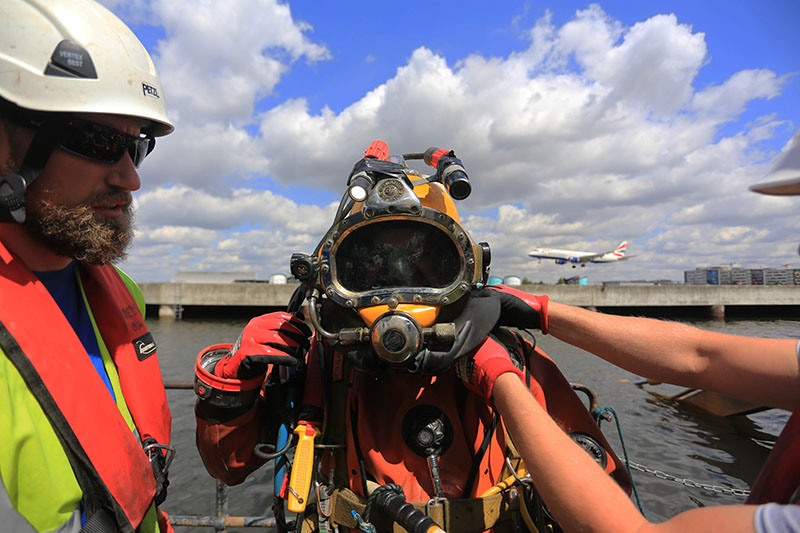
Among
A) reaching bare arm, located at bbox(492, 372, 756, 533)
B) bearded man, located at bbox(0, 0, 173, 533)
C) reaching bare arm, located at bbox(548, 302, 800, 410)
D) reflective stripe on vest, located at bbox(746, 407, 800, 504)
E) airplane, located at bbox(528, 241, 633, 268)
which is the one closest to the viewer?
reaching bare arm, located at bbox(492, 372, 756, 533)

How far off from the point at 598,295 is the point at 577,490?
27.3 metres

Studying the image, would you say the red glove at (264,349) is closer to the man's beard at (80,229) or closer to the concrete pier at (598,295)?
the man's beard at (80,229)

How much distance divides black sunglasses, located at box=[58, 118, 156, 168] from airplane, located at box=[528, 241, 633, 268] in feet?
173

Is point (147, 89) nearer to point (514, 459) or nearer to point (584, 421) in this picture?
point (514, 459)

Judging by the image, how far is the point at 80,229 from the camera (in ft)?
4.90

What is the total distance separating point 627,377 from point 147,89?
14649 mm

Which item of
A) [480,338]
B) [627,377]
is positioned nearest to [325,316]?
[480,338]

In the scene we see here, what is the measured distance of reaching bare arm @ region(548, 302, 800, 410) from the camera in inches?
51.3

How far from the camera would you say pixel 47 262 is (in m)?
1.61

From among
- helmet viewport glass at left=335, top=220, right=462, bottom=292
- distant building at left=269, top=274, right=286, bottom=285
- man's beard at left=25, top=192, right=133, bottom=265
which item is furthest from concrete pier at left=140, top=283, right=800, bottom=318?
helmet viewport glass at left=335, top=220, right=462, bottom=292

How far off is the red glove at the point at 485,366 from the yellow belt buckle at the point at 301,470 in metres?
0.66

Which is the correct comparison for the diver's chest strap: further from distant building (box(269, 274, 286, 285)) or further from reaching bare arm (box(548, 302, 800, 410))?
distant building (box(269, 274, 286, 285))

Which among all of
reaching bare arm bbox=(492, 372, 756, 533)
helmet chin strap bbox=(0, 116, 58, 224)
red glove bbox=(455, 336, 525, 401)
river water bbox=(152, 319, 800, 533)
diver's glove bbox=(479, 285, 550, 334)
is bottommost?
river water bbox=(152, 319, 800, 533)

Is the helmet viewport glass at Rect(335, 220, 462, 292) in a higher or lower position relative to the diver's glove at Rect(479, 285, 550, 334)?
higher
